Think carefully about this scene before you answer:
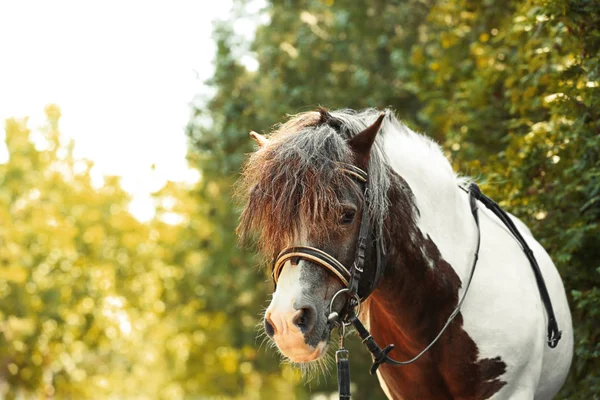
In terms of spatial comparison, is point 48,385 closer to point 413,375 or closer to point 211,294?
point 211,294

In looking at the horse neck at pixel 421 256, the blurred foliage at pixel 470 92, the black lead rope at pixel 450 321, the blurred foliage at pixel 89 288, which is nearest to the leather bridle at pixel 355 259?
the black lead rope at pixel 450 321

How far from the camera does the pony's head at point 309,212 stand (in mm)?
3814

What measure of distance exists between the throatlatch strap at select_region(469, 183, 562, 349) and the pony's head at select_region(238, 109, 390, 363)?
3.81 ft

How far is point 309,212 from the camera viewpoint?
3941mm

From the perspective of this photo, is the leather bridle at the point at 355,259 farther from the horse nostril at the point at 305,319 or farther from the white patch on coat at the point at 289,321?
the horse nostril at the point at 305,319

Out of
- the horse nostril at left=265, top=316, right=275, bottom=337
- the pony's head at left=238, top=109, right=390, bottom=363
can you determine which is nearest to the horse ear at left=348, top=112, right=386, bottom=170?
the pony's head at left=238, top=109, right=390, bottom=363

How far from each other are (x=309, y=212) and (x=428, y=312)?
1074 mm

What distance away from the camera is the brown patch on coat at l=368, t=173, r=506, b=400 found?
4441 mm

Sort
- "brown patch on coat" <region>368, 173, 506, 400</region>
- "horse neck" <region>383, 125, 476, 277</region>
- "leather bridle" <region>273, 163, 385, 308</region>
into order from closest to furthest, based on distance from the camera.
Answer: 1. "leather bridle" <region>273, 163, 385, 308</region>
2. "brown patch on coat" <region>368, 173, 506, 400</region>
3. "horse neck" <region>383, 125, 476, 277</region>

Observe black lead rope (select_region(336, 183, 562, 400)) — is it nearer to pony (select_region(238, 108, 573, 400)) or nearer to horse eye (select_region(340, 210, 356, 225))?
Answer: pony (select_region(238, 108, 573, 400))

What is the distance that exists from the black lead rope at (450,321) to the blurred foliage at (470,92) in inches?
44.2

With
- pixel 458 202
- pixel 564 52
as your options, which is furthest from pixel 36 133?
pixel 458 202

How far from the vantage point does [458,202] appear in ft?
15.8

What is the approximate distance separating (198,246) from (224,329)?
2397mm
